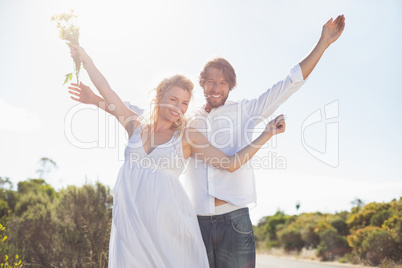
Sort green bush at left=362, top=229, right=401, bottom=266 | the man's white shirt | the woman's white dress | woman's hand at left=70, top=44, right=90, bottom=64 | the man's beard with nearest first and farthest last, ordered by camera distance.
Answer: the woman's white dress, the man's white shirt, the man's beard, woman's hand at left=70, top=44, right=90, bottom=64, green bush at left=362, top=229, right=401, bottom=266

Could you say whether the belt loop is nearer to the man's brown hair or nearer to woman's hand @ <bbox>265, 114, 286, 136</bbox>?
woman's hand @ <bbox>265, 114, 286, 136</bbox>

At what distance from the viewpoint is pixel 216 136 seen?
2.84m

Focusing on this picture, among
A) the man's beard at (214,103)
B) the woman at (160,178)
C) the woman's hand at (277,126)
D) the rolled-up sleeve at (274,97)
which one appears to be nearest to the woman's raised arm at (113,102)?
the woman at (160,178)

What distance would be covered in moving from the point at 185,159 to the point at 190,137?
6.6 inches

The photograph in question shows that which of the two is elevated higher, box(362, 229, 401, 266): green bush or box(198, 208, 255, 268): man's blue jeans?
box(198, 208, 255, 268): man's blue jeans

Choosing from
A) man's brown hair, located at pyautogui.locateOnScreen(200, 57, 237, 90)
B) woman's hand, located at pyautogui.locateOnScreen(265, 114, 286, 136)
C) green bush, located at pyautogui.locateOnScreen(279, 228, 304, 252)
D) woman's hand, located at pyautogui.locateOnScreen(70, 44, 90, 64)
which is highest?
woman's hand, located at pyautogui.locateOnScreen(70, 44, 90, 64)

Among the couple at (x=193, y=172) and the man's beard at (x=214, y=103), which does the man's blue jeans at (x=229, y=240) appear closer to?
the couple at (x=193, y=172)

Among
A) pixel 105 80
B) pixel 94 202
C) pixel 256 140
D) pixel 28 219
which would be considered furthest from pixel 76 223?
pixel 256 140

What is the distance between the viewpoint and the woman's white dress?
2309mm

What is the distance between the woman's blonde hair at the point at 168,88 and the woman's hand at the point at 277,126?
0.64 metres

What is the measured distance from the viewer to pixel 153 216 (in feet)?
7.75

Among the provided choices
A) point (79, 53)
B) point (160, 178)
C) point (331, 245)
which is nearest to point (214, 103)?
point (160, 178)

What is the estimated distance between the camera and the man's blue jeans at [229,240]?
2.53 m

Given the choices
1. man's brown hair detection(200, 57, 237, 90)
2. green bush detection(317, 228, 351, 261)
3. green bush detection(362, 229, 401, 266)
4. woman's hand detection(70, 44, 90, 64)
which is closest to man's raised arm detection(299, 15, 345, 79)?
man's brown hair detection(200, 57, 237, 90)
